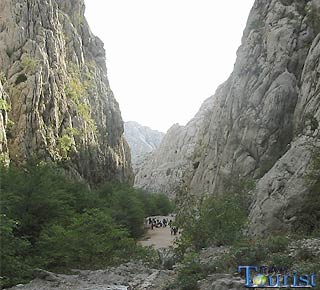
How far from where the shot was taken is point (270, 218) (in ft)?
53.2

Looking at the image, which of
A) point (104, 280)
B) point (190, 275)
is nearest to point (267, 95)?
point (104, 280)

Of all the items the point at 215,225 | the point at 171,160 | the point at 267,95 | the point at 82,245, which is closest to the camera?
the point at 82,245

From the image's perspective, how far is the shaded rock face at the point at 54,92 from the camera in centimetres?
3581

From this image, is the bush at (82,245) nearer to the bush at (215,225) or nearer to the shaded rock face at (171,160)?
the bush at (215,225)

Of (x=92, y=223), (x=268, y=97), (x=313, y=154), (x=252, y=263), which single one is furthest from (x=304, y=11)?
(x=252, y=263)

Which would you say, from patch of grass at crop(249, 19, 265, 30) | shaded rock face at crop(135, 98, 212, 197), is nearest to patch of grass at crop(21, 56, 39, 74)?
patch of grass at crop(249, 19, 265, 30)

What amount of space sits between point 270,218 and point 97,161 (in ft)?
122

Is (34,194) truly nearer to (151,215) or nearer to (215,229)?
(215,229)

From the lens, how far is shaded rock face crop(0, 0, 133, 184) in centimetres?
3581

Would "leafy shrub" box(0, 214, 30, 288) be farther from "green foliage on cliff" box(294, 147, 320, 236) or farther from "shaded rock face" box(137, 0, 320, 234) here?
"shaded rock face" box(137, 0, 320, 234)

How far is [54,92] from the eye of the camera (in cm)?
4141

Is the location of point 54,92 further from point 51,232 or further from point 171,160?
point 171,160

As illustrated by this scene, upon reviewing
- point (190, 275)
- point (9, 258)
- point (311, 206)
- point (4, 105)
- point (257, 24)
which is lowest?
point (190, 275)

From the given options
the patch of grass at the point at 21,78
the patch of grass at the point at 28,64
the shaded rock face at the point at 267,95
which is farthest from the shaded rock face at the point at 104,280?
the patch of grass at the point at 28,64
